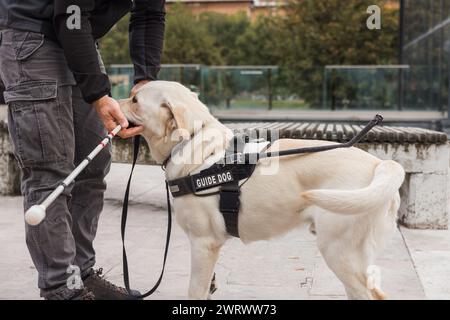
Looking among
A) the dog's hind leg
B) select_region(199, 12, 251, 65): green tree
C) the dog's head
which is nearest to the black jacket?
the dog's head

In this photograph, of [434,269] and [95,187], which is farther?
[434,269]

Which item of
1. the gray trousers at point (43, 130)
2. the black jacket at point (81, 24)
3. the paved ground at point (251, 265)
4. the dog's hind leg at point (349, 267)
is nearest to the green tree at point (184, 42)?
the paved ground at point (251, 265)

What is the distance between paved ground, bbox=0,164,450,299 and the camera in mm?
3904

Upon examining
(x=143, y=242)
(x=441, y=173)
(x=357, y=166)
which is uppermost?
(x=357, y=166)

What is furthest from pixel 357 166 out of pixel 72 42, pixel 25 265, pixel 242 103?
pixel 242 103

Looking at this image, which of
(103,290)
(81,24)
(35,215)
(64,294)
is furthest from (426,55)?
(35,215)

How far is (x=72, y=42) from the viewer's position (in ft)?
10.0

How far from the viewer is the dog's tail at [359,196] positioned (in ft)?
8.81

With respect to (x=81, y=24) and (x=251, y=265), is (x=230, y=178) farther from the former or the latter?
(x=251, y=265)

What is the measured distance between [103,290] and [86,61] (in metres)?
1.30

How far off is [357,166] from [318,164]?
0.58ft

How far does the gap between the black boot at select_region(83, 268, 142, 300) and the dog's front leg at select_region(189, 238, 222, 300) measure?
51 centimetres

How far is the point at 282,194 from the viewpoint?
120 inches

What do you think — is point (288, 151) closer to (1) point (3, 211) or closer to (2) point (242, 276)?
(2) point (242, 276)
